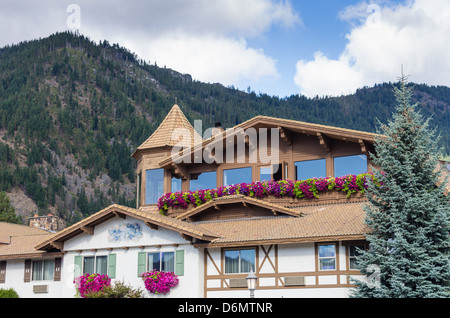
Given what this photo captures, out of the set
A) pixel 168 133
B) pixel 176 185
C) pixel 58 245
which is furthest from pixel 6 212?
pixel 58 245

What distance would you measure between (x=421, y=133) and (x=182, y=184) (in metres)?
12.7

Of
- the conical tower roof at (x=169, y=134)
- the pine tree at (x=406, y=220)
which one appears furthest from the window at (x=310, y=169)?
the conical tower roof at (x=169, y=134)

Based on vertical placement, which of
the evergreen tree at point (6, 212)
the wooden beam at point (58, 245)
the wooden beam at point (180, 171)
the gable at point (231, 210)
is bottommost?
the wooden beam at point (58, 245)

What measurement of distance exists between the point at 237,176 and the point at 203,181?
74.3 inches

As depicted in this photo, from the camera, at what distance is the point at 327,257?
24000mm

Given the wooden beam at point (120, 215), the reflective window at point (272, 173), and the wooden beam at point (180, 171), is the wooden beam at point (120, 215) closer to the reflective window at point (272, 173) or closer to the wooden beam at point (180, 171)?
the wooden beam at point (180, 171)

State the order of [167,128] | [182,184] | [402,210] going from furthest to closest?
[167,128] < [182,184] < [402,210]

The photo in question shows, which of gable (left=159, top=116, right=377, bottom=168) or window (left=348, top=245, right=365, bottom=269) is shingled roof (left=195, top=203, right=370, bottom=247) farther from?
gable (left=159, top=116, right=377, bottom=168)

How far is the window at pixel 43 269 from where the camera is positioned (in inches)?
1139

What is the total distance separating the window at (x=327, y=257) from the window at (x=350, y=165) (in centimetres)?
498

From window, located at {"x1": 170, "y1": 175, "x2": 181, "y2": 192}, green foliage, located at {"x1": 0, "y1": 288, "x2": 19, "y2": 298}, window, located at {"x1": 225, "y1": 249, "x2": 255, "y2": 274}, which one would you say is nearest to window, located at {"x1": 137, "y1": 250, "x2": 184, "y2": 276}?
window, located at {"x1": 225, "y1": 249, "x2": 255, "y2": 274}
